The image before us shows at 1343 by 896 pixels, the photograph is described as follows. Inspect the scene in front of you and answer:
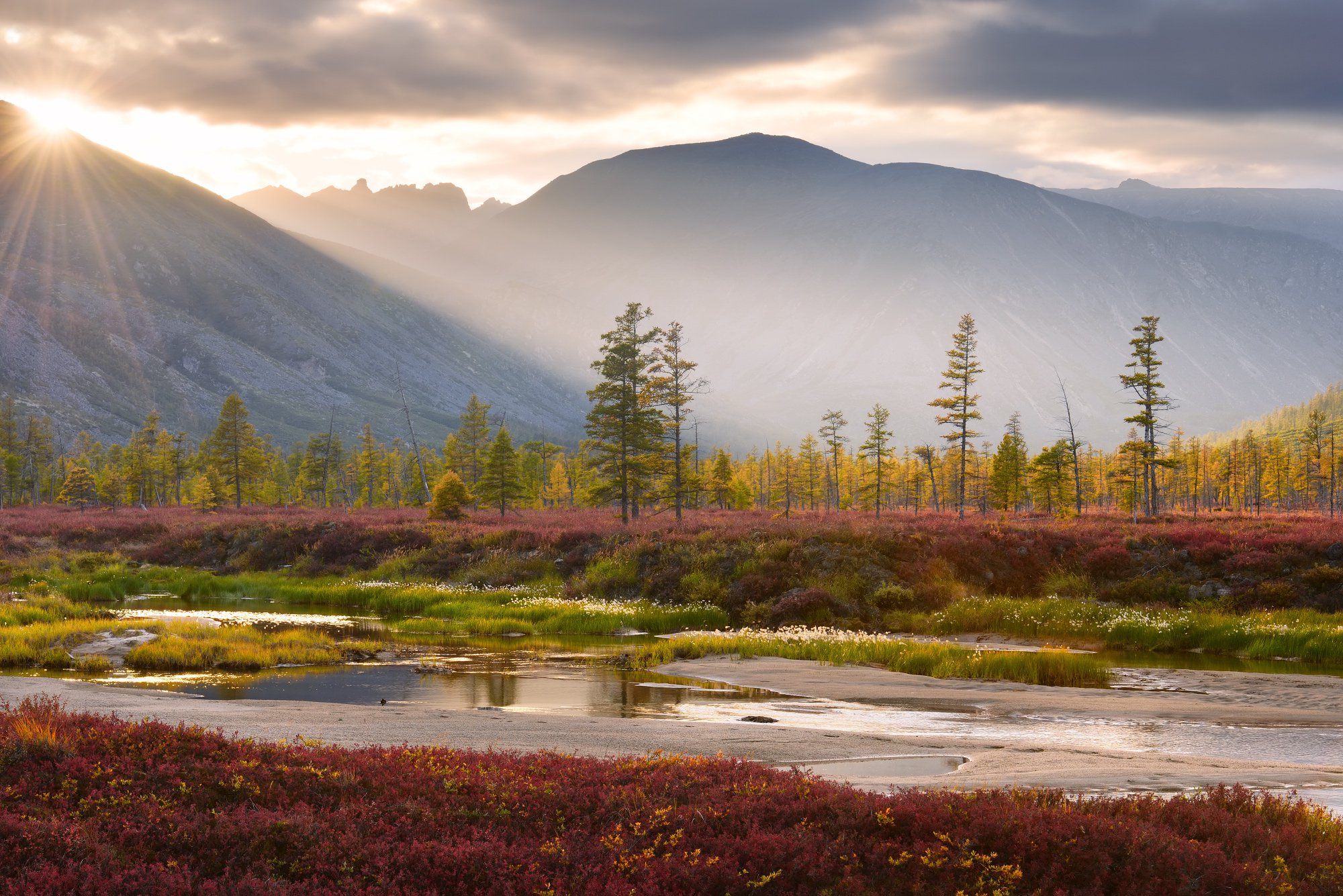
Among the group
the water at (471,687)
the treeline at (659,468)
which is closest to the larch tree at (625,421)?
the treeline at (659,468)

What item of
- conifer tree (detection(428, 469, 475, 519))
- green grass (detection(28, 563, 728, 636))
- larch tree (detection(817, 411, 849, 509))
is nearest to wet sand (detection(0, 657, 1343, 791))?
green grass (detection(28, 563, 728, 636))

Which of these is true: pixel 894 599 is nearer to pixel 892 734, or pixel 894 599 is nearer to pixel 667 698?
pixel 667 698

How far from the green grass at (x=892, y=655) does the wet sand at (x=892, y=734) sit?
111cm

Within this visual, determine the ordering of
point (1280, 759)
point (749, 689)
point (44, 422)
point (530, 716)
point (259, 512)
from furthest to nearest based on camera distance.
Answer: point (44, 422)
point (259, 512)
point (749, 689)
point (530, 716)
point (1280, 759)

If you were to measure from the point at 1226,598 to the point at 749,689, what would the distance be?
23.0 meters

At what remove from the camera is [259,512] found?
85.0 meters

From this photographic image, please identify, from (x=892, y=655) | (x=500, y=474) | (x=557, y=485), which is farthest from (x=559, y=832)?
(x=557, y=485)

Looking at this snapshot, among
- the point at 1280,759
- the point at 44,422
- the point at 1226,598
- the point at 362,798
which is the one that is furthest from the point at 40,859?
the point at 44,422

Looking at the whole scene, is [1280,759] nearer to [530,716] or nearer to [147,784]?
[530,716]

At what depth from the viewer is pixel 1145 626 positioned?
99.1 feet

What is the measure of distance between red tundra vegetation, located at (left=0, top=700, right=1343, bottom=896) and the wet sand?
113 inches

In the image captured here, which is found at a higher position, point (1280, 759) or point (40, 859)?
point (40, 859)

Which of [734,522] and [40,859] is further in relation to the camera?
[734,522]

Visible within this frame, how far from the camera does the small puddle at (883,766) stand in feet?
40.1
